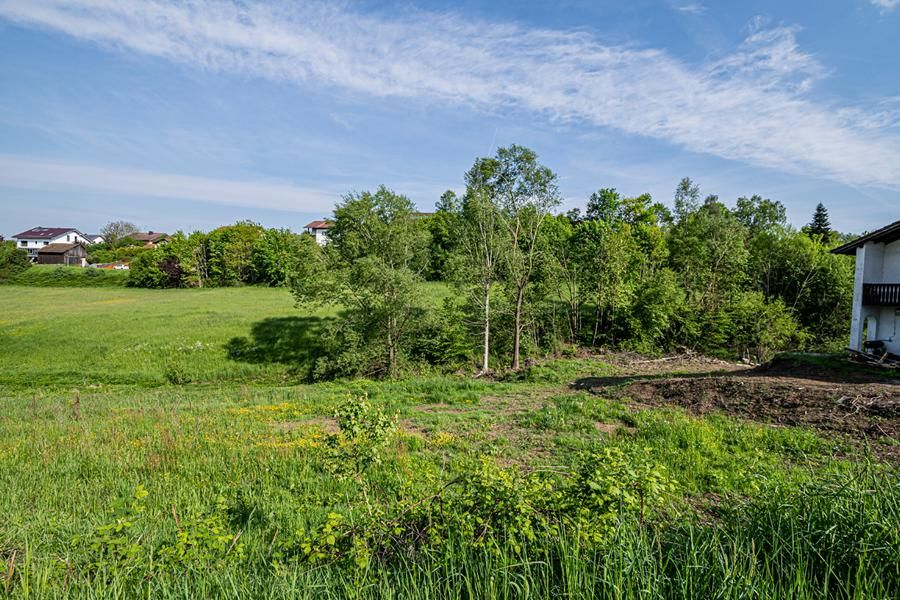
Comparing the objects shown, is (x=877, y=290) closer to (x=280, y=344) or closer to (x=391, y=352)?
(x=391, y=352)

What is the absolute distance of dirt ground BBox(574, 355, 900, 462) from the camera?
9117 mm

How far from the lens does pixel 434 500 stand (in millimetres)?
4227

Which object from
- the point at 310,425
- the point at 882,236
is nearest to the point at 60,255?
the point at 310,425

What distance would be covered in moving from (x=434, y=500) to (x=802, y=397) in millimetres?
11606

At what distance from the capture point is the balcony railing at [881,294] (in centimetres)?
1642

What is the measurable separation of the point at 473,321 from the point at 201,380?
15.9 metres

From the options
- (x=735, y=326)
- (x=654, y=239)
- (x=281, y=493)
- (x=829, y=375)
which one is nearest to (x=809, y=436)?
(x=829, y=375)

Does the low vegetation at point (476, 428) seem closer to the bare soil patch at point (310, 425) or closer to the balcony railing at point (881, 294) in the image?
the bare soil patch at point (310, 425)

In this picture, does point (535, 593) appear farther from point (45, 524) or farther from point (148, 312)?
point (148, 312)

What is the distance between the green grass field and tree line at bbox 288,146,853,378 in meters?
6.76

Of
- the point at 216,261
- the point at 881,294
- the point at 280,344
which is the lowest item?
the point at 280,344

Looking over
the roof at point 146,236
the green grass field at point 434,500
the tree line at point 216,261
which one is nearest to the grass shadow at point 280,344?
the green grass field at point 434,500

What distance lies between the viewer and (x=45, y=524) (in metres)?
4.94

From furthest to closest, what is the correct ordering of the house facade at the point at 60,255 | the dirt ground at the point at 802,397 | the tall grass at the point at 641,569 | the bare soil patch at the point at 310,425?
the house facade at the point at 60,255
the bare soil patch at the point at 310,425
the dirt ground at the point at 802,397
the tall grass at the point at 641,569
